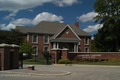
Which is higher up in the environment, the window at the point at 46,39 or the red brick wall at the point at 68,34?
the red brick wall at the point at 68,34

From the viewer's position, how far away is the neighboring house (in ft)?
121

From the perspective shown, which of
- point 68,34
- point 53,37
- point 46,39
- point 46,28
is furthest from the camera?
point 46,28

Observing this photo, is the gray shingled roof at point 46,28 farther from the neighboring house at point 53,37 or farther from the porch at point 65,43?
the porch at point 65,43

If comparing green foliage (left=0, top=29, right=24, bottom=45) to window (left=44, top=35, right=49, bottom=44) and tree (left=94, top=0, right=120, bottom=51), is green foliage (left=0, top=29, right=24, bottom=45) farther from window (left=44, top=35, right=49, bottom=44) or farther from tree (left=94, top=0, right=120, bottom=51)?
tree (left=94, top=0, right=120, bottom=51)

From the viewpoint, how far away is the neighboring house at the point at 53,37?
36.9 meters

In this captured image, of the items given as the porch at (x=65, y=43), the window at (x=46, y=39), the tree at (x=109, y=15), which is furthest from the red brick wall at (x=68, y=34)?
the tree at (x=109, y=15)

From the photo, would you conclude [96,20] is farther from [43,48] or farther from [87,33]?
[43,48]

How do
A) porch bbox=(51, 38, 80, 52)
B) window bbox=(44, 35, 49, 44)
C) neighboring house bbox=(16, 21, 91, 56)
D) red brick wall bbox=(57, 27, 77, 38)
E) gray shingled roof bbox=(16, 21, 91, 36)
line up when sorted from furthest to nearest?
window bbox=(44, 35, 49, 44), gray shingled roof bbox=(16, 21, 91, 36), red brick wall bbox=(57, 27, 77, 38), neighboring house bbox=(16, 21, 91, 56), porch bbox=(51, 38, 80, 52)

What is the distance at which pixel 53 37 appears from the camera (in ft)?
119

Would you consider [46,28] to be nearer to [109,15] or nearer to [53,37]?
[53,37]

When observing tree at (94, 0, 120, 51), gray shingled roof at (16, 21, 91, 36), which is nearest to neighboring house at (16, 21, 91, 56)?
gray shingled roof at (16, 21, 91, 36)

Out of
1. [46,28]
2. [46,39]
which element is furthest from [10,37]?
→ [46,28]

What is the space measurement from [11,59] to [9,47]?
4.30 ft

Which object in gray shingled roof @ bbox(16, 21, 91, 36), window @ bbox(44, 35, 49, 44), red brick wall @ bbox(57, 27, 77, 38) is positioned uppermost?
gray shingled roof @ bbox(16, 21, 91, 36)
